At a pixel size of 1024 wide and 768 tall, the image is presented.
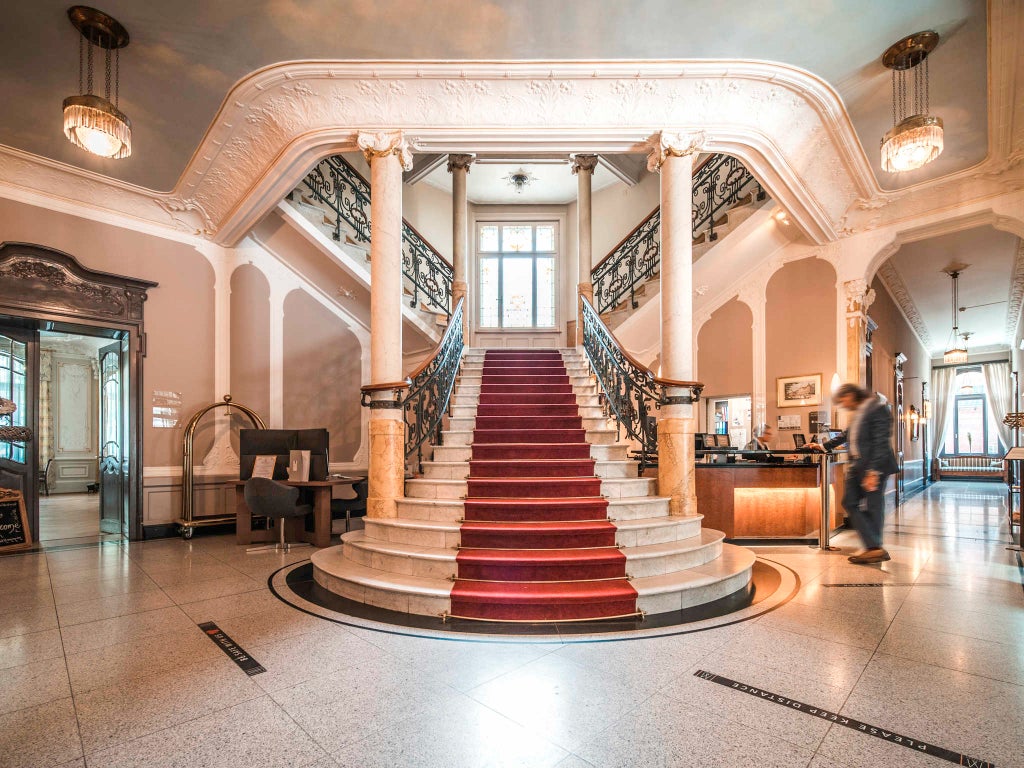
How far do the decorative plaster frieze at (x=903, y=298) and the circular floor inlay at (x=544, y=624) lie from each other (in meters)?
7.73

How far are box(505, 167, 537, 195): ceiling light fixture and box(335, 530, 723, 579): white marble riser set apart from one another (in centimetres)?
897

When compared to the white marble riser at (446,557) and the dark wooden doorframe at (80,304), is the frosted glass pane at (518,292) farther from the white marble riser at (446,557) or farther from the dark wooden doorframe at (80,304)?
the white marble riser at (446,557)

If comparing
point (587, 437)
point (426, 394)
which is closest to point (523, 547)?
point (587, 437)

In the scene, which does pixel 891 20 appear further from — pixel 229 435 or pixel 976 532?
pixel 229 435

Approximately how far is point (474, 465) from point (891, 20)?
16.8ft

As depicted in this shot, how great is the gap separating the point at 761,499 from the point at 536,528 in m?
3.22

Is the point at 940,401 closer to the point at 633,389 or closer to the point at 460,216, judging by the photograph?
the point at 633,389

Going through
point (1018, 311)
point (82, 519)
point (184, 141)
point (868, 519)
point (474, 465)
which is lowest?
point (82, 519)

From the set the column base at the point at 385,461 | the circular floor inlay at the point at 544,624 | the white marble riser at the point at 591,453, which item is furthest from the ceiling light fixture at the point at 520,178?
the circular floor inlay at the point at 544,624

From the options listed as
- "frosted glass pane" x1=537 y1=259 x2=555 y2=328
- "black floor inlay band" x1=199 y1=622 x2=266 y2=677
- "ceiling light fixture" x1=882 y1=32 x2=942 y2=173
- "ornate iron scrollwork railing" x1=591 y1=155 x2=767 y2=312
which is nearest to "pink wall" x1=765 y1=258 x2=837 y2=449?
"ornate iron scrollwork railing" x1=591 y1=155 x2=767 y2=312

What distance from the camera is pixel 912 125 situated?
4352 millimetres

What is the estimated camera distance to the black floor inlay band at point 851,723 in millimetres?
1935

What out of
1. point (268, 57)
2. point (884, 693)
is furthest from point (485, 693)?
point (268, 57)

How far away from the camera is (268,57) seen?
14.7ft
